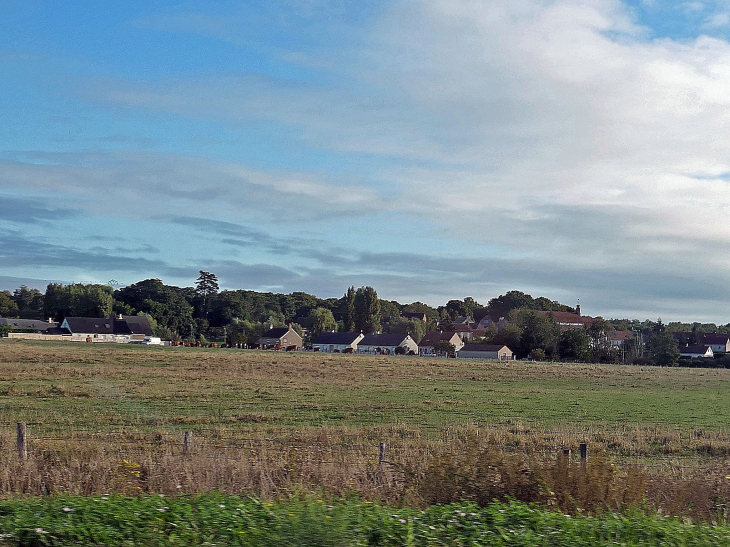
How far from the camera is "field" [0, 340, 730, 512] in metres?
11.4

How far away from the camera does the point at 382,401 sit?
3338cm

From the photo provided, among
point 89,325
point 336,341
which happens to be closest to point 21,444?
point 89,325

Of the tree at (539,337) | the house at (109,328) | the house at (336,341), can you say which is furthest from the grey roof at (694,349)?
the house at (109,328)

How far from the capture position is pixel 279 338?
140 meters

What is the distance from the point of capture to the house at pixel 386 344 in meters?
142

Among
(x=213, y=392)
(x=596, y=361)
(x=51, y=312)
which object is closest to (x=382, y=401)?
(x=213, y=392)

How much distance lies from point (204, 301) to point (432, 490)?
179882 mm

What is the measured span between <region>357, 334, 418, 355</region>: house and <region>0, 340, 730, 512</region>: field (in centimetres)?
8781

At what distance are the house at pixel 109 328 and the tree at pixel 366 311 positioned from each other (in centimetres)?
4608

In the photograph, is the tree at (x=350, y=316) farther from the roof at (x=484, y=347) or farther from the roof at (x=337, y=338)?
the roof at (x=484, y=347)

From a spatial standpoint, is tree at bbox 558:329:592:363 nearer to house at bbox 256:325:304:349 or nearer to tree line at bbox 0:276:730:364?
tree line at bbox 0:276:730:364

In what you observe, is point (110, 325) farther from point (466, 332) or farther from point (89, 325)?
point (466, 332)

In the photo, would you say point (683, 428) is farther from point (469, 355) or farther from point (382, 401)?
point (469, 355)

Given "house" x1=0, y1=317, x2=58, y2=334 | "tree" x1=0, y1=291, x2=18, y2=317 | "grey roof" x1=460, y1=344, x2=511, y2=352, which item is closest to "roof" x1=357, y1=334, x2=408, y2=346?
"grey roof" x1=460, y1=344, x2=511, y2=352
